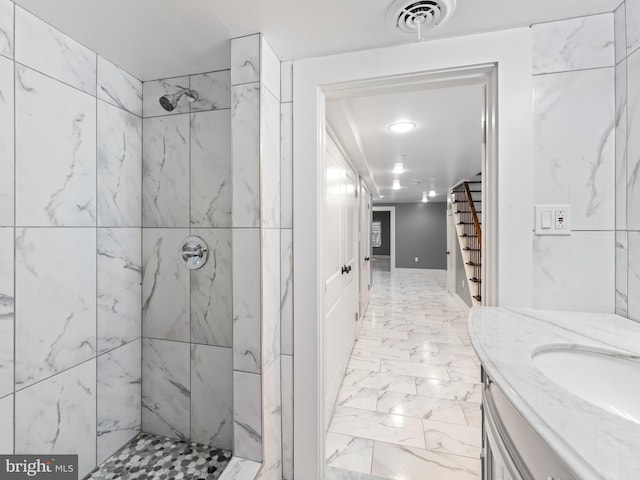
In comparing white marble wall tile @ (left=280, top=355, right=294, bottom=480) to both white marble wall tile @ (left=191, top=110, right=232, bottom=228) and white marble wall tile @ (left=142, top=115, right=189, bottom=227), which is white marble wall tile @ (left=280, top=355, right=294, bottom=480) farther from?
white marble wall tile @ (left=142, top=115, right=189, bottom=227)

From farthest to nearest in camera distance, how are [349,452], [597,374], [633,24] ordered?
1. [349,452]
2. [633,24]
3. [597,374]

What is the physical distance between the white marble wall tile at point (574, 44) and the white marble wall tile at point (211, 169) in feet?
Answer: 4.66

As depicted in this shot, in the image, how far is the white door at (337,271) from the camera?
6.85 feet

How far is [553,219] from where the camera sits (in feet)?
3.89

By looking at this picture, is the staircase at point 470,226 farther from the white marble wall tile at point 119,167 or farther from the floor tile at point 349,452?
the white marble wall tile at point 119,167

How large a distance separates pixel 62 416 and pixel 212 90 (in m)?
1.67

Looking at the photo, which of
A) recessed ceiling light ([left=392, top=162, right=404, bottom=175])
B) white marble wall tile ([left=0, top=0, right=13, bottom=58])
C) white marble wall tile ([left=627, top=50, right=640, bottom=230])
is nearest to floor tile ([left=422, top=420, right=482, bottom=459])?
white marble wall tile ([left=627, top=50, right=640, bottom=230])

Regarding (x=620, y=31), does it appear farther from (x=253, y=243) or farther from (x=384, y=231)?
(x=384, y=231)

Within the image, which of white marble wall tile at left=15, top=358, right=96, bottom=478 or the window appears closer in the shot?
white marble wall tile at left=15, top=358, right=96, bottom=478

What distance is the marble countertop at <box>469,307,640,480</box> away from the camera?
0.41 meters

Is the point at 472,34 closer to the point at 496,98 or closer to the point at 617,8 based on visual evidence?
the point at 496,98

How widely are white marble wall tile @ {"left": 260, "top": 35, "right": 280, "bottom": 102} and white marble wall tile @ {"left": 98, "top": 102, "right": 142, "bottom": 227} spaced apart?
0.84m

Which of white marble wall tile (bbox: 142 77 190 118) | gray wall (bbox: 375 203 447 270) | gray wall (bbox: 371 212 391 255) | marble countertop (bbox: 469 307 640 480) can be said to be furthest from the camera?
gray wall (bbox: 371 212 391 255)

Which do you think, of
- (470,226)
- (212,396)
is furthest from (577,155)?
(470,226)
